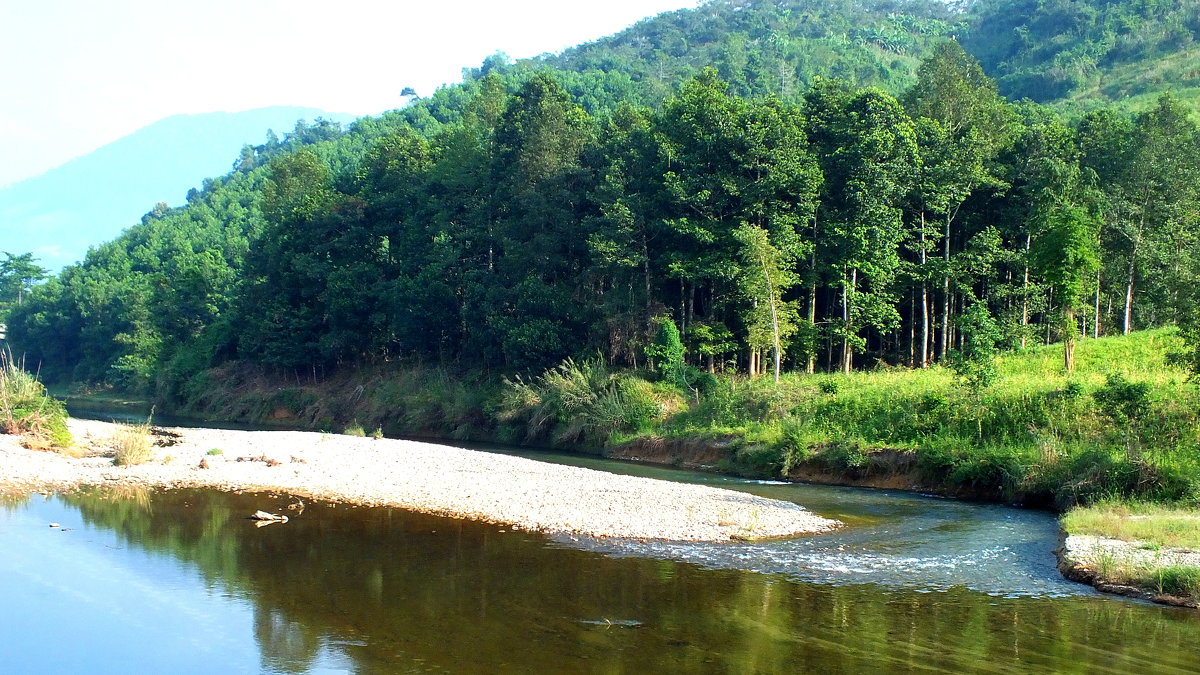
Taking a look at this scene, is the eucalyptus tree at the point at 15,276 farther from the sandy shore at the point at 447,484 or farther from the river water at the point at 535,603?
the river water at the point at 535,603

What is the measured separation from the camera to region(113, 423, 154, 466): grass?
3272cm

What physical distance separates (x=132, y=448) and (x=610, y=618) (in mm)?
23613

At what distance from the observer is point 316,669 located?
13719mm

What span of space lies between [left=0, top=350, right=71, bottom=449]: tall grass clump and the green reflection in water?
18.1 m

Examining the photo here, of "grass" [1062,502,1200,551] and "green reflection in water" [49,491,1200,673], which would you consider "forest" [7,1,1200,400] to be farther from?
"green reflection in water" [49,491,1200,673]

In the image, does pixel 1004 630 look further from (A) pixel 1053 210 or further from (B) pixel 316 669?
(A) pixel 1053 210

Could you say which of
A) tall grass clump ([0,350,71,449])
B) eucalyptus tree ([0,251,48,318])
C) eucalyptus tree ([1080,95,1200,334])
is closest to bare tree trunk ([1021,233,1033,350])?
eucalyptus tree ([1080,95,1200,334])

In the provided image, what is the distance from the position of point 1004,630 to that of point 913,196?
37820 millimetres

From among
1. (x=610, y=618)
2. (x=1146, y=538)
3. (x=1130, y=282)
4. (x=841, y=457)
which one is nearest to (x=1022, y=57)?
(x=1130, y=282)

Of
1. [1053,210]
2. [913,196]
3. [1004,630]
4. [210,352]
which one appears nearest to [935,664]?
[1004,630]

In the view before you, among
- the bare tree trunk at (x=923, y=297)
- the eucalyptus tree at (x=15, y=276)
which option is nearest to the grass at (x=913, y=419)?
the bare tree trunk at (x=923, y=297)

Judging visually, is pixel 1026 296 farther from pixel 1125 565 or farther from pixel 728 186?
pixel 1125 565

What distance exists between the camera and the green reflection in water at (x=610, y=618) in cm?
1398

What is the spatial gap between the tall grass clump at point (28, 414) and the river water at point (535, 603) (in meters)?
13.0
